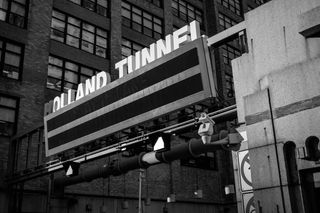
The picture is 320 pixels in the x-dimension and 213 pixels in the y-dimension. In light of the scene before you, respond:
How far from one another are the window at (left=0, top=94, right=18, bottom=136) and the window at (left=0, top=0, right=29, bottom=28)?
532 centimetres

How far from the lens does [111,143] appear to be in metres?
17.2

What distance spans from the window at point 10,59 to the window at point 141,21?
1044 centimetres

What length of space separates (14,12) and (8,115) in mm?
7103

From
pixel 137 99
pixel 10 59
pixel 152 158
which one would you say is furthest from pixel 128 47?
pixel 152 158

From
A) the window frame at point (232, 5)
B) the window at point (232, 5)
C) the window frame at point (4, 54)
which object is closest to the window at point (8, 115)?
the window frame at point (4, 54)

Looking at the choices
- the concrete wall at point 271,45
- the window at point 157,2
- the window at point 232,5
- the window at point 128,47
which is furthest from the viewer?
the window at point 232,5

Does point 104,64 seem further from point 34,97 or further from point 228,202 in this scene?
point 228,202

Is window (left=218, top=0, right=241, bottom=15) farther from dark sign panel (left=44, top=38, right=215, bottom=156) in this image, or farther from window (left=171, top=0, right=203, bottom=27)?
dark sign panel (left=44, top=38, right=215, bottom=156)

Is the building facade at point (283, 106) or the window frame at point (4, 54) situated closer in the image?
the building facade at point (283, 106)

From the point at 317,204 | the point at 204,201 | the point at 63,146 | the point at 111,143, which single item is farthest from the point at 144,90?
the point at 204,201

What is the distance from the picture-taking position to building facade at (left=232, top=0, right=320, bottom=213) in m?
8.95

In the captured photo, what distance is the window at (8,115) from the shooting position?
22531mm

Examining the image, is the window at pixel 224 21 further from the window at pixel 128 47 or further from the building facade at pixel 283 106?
the building facade at pixel 283 106

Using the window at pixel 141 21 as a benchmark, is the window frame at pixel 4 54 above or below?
below
